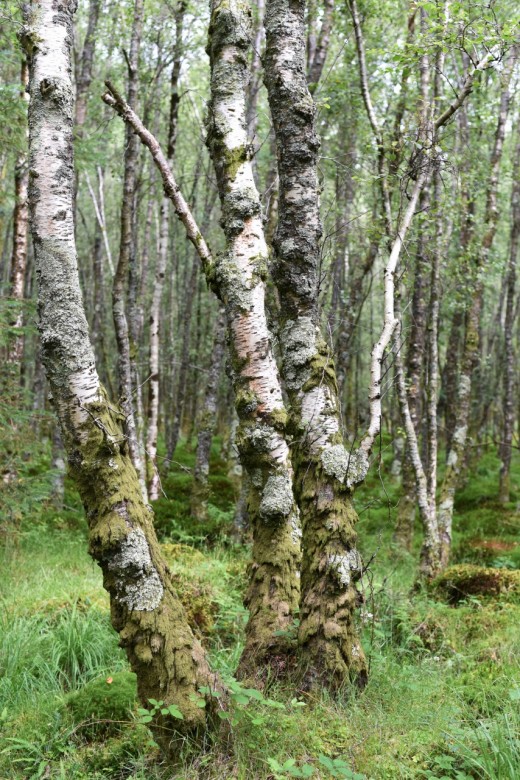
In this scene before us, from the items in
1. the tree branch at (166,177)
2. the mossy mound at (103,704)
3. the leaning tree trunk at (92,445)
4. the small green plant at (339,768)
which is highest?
the tree branch at (166,177)

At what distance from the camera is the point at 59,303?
10.1 feet

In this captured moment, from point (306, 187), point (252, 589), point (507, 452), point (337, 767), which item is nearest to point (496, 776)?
point (337, 767)

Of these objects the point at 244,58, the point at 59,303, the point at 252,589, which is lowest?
the point at 252,589

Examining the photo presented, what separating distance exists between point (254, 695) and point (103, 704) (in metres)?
1.22

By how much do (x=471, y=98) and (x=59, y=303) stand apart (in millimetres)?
12280

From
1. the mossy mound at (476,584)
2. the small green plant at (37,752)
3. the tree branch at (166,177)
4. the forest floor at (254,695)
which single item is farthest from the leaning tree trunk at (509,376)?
the small green plant at (37,752)

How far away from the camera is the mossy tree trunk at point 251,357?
12.7 ft

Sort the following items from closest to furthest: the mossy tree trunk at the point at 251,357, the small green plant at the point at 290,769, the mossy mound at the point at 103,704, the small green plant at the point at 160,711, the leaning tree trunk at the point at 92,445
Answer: the small green plant at the point at 290,769
the small green plant at the point at 160,711
the leaning tree trunk at the point at 92,445
the mossy mound at the point at 103,704
the mossy tree trunk at the point at 251,357

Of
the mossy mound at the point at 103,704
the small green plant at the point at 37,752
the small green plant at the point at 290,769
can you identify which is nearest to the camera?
the small green plant at the point at 290,769

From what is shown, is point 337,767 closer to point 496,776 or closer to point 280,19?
point 496,776

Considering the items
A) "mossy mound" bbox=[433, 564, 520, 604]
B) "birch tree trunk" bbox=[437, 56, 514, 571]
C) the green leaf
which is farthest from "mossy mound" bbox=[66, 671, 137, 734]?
"birch tree trunk" bbox=[437, 56, 514, 571]

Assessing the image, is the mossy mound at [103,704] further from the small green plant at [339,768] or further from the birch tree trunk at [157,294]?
the birch tree trunk at [157,294]

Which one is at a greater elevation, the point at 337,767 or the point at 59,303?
the point at 59,303

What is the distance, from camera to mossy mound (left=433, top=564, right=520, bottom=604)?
668cm
